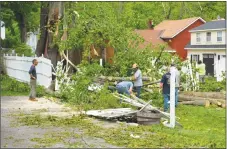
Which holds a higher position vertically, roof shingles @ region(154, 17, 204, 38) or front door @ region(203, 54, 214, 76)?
roof shingles @ region(154, 17, 204, 38)

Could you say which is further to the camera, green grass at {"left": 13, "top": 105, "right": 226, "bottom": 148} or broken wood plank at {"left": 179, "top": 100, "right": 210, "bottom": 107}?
broken wood plank at {"left": 179, "top": 100, "right": 210, "bottom": 107}

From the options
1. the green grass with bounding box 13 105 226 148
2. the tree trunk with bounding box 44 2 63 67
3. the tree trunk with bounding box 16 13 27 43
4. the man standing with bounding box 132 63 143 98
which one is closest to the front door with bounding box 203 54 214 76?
the tree trunk with bounding box 16 13 27 43

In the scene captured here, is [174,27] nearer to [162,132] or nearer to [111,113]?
[111,113]

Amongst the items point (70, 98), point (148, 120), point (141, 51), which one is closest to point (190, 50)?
point (141, 51)

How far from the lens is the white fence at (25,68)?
2100cm

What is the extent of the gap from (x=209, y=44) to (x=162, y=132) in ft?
104

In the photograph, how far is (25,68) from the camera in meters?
24.4

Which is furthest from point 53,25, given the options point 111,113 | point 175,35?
point 175,35

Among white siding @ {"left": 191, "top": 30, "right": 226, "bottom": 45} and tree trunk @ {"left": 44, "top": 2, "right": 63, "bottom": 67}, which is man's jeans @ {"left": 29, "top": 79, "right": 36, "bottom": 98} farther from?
white siding @ {"left": 191, "top": 30, "right": 226, "bottom": 45}

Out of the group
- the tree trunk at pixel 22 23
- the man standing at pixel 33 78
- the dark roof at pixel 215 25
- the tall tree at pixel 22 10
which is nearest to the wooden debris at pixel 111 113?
the man standing at pixel 33 78

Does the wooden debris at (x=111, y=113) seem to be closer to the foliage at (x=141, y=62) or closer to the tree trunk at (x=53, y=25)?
the foliage at (x=141, y=62)

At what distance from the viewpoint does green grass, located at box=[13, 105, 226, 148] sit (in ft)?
30.3

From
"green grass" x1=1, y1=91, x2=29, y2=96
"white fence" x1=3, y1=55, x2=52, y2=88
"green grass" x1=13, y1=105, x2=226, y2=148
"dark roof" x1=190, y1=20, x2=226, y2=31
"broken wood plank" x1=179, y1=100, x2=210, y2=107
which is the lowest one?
"green grass" x1=13, y1=105, x2=226, y2=148

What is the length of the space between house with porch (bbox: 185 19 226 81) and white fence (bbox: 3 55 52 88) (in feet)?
57.3
